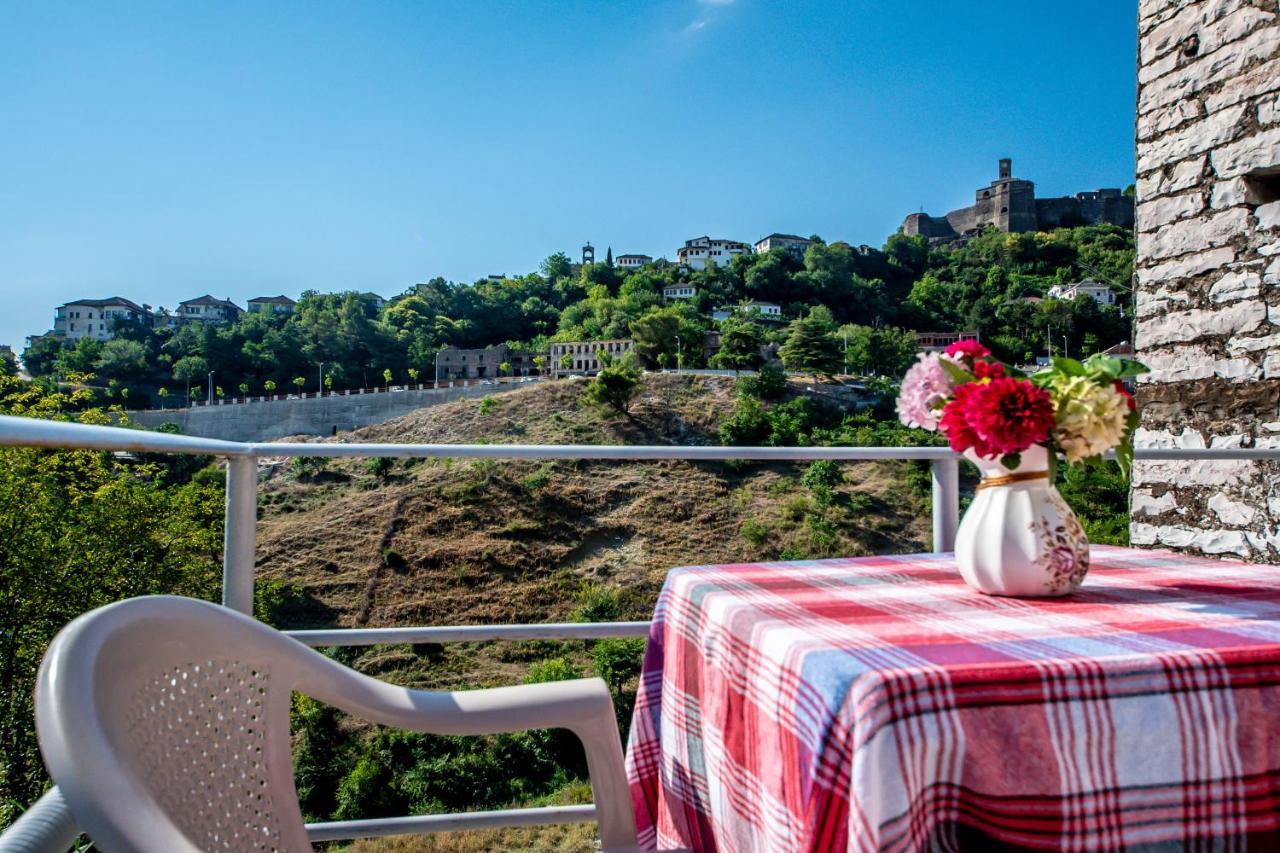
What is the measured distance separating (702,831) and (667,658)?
0.21 m

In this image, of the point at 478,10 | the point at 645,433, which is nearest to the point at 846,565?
the point at 645,433

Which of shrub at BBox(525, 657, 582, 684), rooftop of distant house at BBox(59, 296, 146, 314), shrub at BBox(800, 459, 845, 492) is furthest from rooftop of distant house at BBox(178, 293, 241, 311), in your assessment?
shrub at BBox(525, 657, 582, 684)

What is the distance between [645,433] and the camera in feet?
108

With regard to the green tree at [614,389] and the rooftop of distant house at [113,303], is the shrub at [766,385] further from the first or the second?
the rooftop of distant house at [113,303]

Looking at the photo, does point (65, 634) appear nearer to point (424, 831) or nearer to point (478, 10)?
point (424, 831)

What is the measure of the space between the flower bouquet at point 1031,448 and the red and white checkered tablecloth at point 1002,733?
12 centimetres

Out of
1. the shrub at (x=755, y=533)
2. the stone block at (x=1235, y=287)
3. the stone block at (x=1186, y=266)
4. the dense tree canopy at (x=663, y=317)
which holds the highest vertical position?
the dense tree canopy at (x=663, y=317)

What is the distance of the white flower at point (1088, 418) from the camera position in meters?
0.85

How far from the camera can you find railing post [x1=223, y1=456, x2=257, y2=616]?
1.34m

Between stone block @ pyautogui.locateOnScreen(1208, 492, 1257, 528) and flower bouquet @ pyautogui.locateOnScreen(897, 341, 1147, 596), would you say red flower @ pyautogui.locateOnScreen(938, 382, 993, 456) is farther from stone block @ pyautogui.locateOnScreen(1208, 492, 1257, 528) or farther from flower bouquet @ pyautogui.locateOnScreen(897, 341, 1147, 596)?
stone block @ pyautogui.locateOnScreen(1208, 492, 1257, 528)

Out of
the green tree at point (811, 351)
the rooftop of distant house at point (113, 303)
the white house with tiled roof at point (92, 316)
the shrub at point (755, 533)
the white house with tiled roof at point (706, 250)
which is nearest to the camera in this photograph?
the shrub at point (755, 533)

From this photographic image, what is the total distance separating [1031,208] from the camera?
55.3 metres

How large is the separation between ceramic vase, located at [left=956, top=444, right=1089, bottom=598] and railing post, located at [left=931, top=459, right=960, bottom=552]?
723 millimetres

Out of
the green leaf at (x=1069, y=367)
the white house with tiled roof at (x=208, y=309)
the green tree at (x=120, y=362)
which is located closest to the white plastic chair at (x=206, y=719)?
the green leaf at (x=1069, y=367)
